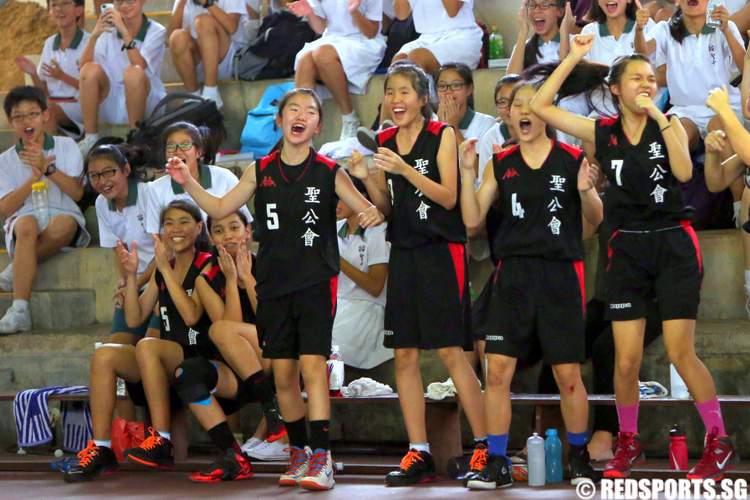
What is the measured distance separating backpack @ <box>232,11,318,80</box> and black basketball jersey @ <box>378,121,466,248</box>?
3699 millimetres

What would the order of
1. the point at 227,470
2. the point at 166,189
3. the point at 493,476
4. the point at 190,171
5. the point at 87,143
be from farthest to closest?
1. the point at 87,143
2. the point at 166,189
3. the point at 190,171
4. the point at 227,470
5. the point at 493,476

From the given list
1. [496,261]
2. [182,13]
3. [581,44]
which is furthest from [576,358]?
[182,13]

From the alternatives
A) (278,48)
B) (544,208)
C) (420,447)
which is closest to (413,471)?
(420,447)

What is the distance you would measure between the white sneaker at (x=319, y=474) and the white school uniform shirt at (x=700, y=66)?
3.44 metres

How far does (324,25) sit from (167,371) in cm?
356

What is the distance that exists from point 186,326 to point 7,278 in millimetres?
Answer: 2318

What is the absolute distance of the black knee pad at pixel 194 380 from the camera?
22.9 feet

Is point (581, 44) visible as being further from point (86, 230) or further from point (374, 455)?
point (86, 230)

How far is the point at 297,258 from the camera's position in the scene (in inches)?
258

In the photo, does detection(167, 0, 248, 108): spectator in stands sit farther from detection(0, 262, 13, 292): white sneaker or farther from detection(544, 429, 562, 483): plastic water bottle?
detection(544, 429, 562, 483): plastic water bottle

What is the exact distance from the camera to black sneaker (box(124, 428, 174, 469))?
23.1 ft

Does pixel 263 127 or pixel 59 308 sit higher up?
pixel 263 127

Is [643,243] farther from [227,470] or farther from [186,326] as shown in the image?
[186,326]

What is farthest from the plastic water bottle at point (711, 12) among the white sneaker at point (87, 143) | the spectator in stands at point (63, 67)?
the spectator in stands at point (63, 67)
